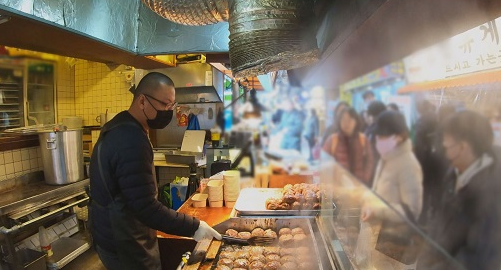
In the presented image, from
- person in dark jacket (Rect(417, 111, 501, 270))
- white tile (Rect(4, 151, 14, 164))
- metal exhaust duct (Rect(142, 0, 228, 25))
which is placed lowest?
white tile (Rect(4, 151, 14, 164))

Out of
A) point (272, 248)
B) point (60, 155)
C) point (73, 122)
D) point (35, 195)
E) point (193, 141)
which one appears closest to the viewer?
point (272, 248)

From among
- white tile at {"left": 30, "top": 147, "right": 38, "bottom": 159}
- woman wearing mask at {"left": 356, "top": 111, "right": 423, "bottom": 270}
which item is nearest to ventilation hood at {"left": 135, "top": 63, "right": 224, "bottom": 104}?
white tile at {"left": 30, "top": 147, "right": 38, "bottom": 159}

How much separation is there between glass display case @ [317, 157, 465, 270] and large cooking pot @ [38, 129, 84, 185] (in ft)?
9.44

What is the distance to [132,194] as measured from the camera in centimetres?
152

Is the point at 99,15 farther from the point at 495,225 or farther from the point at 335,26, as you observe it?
the point at 495,225

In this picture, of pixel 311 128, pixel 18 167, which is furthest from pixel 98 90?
pixel 311 128

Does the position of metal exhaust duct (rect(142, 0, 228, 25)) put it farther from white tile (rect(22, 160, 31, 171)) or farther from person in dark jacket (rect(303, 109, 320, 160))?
white tile (rect(22, 160, 31, 171))

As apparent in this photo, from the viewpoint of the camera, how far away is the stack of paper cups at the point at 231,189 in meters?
2.18

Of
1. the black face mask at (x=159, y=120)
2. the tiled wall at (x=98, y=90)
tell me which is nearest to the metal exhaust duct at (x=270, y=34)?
the black face mask at (x=159, y=120)

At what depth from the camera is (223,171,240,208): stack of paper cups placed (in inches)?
85.8

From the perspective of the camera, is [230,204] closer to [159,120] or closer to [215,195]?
[215,195]

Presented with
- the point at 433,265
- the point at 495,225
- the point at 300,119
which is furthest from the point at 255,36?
the point at 433,265

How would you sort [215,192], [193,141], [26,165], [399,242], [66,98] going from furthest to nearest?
[66,98] < [193,141] < [26,165] < [215,192] < [399,242]

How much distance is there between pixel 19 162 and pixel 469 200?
4.15 m
